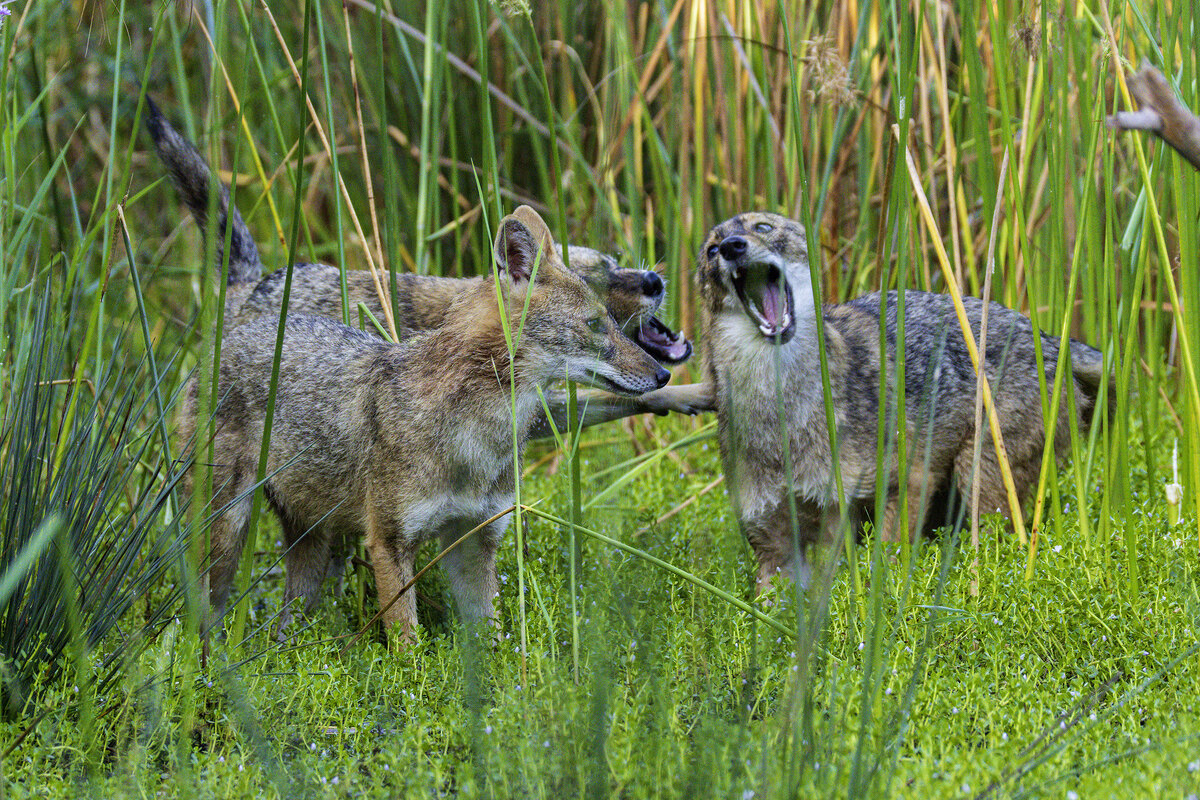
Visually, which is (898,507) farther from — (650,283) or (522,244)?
(522,244)

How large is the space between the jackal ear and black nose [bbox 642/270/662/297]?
794 millimetres

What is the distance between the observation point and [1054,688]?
9.70 feet

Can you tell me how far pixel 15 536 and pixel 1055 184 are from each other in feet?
10.4

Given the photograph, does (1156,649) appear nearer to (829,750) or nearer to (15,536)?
(829,750)

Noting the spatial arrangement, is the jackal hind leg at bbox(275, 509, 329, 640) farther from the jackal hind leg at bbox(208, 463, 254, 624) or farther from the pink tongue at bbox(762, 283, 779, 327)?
the pink tongue at bbox(762, 283, 779, 327)

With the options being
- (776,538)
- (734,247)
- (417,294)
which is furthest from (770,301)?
(417,294)

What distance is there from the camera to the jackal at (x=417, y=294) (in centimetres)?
425

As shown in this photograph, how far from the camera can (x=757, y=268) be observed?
444 centimetres

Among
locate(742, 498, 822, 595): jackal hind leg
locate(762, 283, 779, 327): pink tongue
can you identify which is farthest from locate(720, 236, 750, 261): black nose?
locate(742, 498, 822, 595): jackal hind leg

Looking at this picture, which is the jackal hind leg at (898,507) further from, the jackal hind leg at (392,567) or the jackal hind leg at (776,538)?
the jackal hind leg at (392,567)

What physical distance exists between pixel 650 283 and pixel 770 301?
486 mm

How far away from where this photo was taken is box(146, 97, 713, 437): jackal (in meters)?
4.25

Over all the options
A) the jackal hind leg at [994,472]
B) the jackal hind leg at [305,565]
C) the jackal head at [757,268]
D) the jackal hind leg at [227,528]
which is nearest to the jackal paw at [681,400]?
the jackal head at [757,268]

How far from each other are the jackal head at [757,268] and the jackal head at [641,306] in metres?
0.21
